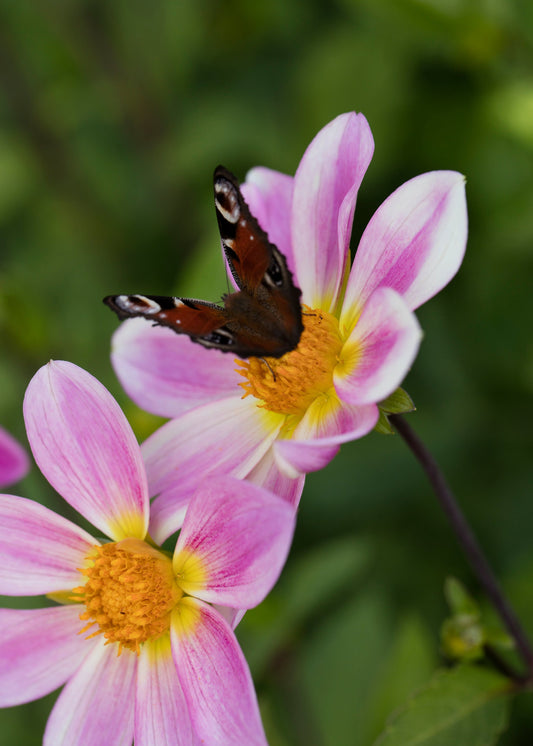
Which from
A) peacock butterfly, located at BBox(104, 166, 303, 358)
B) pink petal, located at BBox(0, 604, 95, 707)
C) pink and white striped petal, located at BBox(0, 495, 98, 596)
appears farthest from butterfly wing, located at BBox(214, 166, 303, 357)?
pink petal, located at BBox(0, 604, 95, 707)

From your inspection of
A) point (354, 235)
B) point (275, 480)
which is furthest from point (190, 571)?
point (354, 235)

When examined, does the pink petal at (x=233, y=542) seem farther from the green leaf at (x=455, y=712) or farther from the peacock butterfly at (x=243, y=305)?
the green leaf at (x=455, y=712)

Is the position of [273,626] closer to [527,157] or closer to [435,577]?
[435,577]

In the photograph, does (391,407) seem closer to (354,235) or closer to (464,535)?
(464,535)

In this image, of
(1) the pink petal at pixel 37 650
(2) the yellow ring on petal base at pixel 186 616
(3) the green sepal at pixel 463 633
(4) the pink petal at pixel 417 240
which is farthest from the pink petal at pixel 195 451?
(3) the green sepal at pixel 463 633

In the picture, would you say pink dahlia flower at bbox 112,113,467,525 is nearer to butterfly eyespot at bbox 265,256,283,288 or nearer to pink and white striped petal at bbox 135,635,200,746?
butterfly eyespot at bbox 265,256,283,288

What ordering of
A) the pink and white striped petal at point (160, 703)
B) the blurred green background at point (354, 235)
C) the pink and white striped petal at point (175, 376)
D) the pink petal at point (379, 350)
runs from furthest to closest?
the blurred green background at point (354, 235) → the pink and white striped petal at point (175, 376) → the pink and white striped petal at point (160, 703) → the pink petal at point (379, 350)
